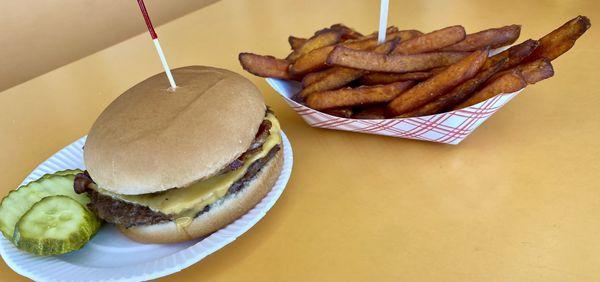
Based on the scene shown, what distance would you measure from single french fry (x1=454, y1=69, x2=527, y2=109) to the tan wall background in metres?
2.71

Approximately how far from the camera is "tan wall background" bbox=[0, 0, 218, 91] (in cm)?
298

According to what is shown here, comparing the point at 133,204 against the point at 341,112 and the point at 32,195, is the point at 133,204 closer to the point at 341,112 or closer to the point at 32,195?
the point at 32,195

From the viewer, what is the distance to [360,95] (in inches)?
59.3

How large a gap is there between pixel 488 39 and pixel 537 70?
273mm

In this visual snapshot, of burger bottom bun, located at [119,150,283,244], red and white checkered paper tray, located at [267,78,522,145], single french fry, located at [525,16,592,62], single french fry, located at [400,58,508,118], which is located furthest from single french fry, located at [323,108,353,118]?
single french fry, located at [525,16,592,62]

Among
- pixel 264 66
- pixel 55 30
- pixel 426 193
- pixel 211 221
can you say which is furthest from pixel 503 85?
pixel 55 30

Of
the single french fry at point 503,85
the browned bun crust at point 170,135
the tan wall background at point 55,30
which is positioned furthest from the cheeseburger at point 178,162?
the tan wall background at point 55,30

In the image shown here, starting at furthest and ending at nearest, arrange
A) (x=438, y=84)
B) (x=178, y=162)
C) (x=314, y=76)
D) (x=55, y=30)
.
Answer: (x=55, y=30)
(x=314, y=76)
(x=438, y=84)
(x=178, y=162)

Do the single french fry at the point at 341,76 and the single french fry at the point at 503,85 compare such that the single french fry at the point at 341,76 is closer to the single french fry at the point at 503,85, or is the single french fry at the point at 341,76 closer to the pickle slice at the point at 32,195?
the single french fry at the point at 503,85

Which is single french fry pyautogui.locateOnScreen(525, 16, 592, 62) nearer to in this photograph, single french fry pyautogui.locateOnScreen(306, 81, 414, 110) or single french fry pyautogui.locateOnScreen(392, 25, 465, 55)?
single french fry pyautogui.locateOnScreen(392, 25, 465, 55)

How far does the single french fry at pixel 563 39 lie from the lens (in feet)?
4.58

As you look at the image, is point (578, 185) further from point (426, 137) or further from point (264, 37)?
point (264, 37)

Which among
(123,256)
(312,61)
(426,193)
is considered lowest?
(426,193)

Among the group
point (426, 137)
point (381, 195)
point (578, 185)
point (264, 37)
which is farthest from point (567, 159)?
point (264, 37)
